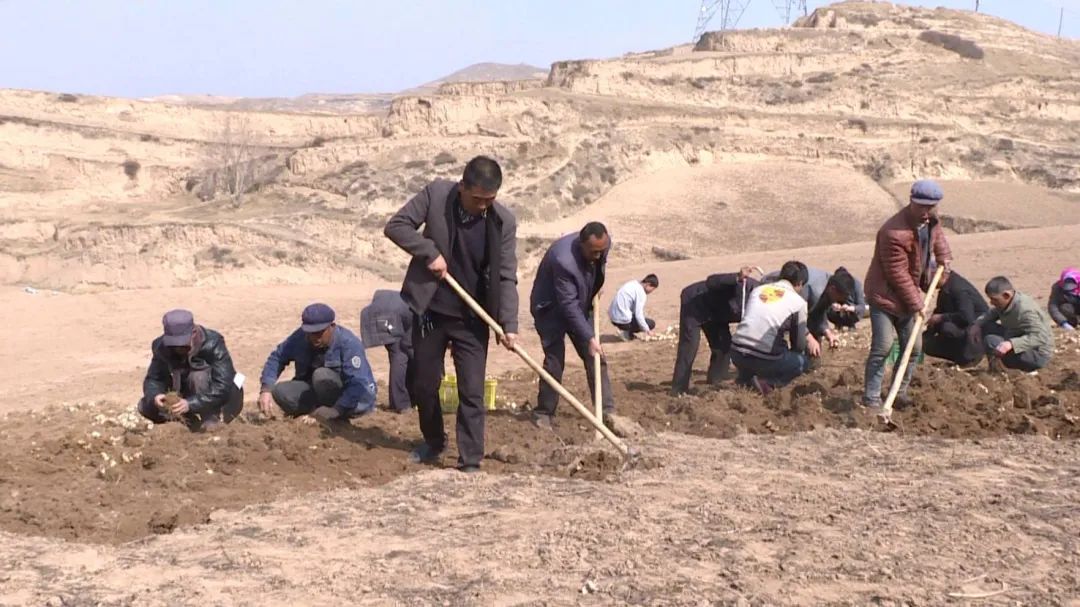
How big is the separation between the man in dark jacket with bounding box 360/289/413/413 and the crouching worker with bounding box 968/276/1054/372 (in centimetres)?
445

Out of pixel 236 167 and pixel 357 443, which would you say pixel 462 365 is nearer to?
pixel 357 443

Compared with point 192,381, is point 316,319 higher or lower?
higher

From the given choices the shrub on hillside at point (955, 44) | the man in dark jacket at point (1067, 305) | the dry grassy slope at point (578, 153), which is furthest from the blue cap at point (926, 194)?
the shrub on hillside at point (955, 44)

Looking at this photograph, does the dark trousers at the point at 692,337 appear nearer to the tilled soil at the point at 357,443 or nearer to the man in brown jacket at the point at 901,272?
the tilled soil at the point at 357,443

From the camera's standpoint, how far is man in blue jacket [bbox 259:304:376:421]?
23.4 ft

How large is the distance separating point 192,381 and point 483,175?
259 centimetres

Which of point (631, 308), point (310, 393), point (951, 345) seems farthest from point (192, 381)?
point (631, 308)

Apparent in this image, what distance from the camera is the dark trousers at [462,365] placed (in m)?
6.02

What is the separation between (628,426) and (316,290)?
49.1 feet

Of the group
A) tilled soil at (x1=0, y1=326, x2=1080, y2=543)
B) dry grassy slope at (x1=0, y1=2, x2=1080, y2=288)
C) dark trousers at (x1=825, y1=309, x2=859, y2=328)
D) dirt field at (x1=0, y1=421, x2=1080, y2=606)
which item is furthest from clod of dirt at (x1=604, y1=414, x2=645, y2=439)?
dry grassy slope at (x1=0, y1=2, x2=1080, y2=288)

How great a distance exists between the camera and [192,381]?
22.9 ft

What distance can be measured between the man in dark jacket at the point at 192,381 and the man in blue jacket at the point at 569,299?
2.02m

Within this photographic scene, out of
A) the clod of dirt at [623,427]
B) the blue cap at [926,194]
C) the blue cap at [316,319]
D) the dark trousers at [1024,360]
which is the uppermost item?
the blue cap at [926,194]

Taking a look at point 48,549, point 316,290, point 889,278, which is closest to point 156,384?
point 48,549
